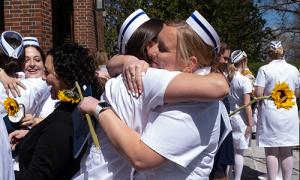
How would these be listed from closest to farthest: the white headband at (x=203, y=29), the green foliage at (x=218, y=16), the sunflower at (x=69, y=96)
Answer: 1. the white headband at (x=203, y=29)
2. the sunflower at (x=69, y=96)
3. the green foliage at (x=218, y=16)

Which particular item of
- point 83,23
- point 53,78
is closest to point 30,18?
point 83,23

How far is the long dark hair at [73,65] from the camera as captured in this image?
2.54 meters

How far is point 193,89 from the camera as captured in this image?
5.71 ft

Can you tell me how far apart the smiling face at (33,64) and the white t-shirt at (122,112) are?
1.88 metres

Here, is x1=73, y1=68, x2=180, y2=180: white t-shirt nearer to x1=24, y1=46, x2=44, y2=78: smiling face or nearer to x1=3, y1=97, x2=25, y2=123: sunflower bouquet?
x1=3, y1=97, x2=25, y2=123: sunflower bouquet

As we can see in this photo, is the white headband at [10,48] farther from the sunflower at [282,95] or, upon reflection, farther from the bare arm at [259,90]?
the bare arm at [259,90]

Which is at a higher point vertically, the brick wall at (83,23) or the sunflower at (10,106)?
the brick wall at (83,23)

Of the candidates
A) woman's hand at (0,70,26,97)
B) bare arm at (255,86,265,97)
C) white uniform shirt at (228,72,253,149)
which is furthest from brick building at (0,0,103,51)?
woman's hand at (0,70,26,97)

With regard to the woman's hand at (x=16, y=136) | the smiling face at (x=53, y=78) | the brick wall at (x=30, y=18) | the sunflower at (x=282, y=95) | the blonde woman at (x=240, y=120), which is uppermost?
the brick wall at (x=30, y=18)

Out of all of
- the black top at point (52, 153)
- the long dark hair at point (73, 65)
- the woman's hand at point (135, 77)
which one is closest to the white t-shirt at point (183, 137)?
the woman's hand at point (135, 77)

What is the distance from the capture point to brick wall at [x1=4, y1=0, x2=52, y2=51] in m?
7.41

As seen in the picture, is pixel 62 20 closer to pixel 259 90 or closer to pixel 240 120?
pixel 240 120

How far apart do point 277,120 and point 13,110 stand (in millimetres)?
4503

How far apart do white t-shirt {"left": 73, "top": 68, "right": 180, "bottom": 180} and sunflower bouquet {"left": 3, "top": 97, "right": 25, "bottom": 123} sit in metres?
0.84
